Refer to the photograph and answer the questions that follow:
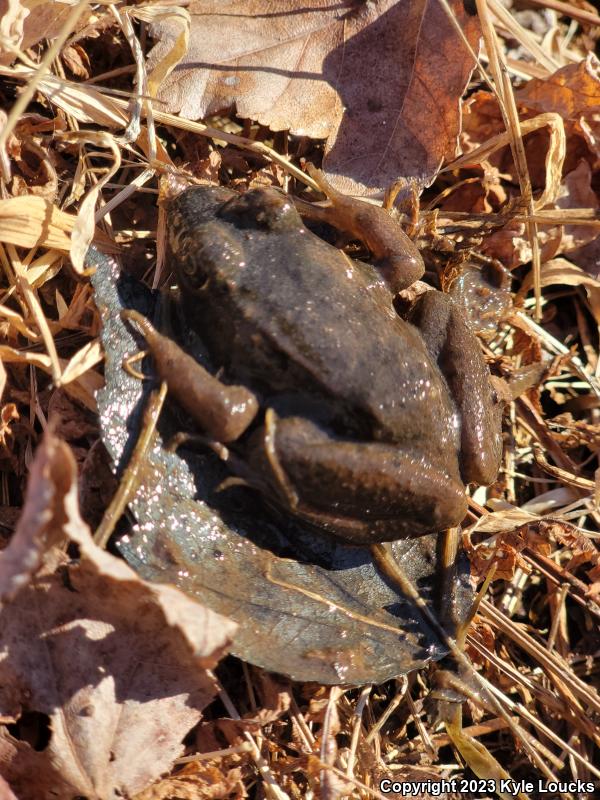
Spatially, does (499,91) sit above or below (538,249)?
above

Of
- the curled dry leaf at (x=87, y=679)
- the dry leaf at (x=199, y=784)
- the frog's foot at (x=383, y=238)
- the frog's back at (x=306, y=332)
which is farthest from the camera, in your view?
the frog's foot at (x=383, y=238)

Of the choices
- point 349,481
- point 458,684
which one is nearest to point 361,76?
point 349,481

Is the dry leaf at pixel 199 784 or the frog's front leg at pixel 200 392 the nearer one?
the dry leaf at pixel 199 784

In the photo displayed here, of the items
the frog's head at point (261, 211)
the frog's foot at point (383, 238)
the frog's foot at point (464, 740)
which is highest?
the frog's head at point (261, 211)

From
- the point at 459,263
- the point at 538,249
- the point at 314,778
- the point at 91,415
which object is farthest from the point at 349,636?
the point at 538,249

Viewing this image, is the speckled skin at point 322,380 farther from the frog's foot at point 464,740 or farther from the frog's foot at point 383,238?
the frog's foot at point 464,740

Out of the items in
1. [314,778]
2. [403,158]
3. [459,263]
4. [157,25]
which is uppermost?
[157,25]

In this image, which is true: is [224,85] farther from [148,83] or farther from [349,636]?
[349,636]

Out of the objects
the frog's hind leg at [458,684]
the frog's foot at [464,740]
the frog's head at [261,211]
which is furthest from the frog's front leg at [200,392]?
the frog's foot at [464,740]
